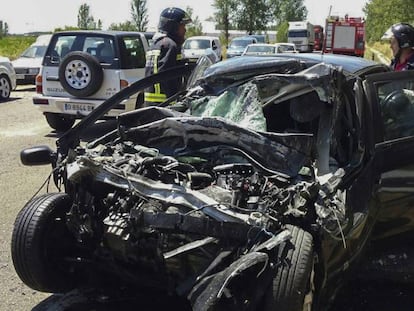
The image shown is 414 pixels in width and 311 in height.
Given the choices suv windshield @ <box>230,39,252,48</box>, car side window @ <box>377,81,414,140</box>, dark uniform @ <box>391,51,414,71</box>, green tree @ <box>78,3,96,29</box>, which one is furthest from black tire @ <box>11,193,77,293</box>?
green tree @ <box>78,3,96,29</box>

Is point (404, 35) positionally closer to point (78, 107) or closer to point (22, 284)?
point (22, 284)

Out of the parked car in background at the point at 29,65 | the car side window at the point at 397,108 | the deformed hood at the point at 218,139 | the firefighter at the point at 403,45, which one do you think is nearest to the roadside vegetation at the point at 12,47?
the parked car in background at the point at 29,65

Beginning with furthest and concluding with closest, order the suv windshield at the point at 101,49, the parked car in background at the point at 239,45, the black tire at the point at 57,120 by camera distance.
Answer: the parked car in background at the point at 239,45 → the black tire at the point at 57,120 → the suv windshield at the point at 101,49

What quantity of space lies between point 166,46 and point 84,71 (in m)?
3.51

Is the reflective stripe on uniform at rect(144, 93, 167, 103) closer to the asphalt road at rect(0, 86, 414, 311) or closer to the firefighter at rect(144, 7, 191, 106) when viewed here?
the firefighter at rect(144, 7, 191, 106)

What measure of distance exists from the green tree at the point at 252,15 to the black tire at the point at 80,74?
151 ft

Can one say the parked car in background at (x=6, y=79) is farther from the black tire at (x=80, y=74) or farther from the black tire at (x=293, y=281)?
the black tire at (x=293, y=281)

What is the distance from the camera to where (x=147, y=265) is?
10.6 ft

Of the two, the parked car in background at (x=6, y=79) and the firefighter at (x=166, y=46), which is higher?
the firefighter at (x=166, y=46)

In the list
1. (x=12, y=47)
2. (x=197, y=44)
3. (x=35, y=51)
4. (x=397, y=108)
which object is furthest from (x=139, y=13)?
(x=397, y=108)

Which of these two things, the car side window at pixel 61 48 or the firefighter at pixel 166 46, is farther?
the car side window at pixel 61 48

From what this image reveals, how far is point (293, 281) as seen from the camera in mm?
2824

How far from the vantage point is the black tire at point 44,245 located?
11.6ft

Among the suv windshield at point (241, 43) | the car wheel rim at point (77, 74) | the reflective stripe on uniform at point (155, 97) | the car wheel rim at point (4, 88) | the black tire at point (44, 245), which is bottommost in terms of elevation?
the suv windshield at point (241, 43)
